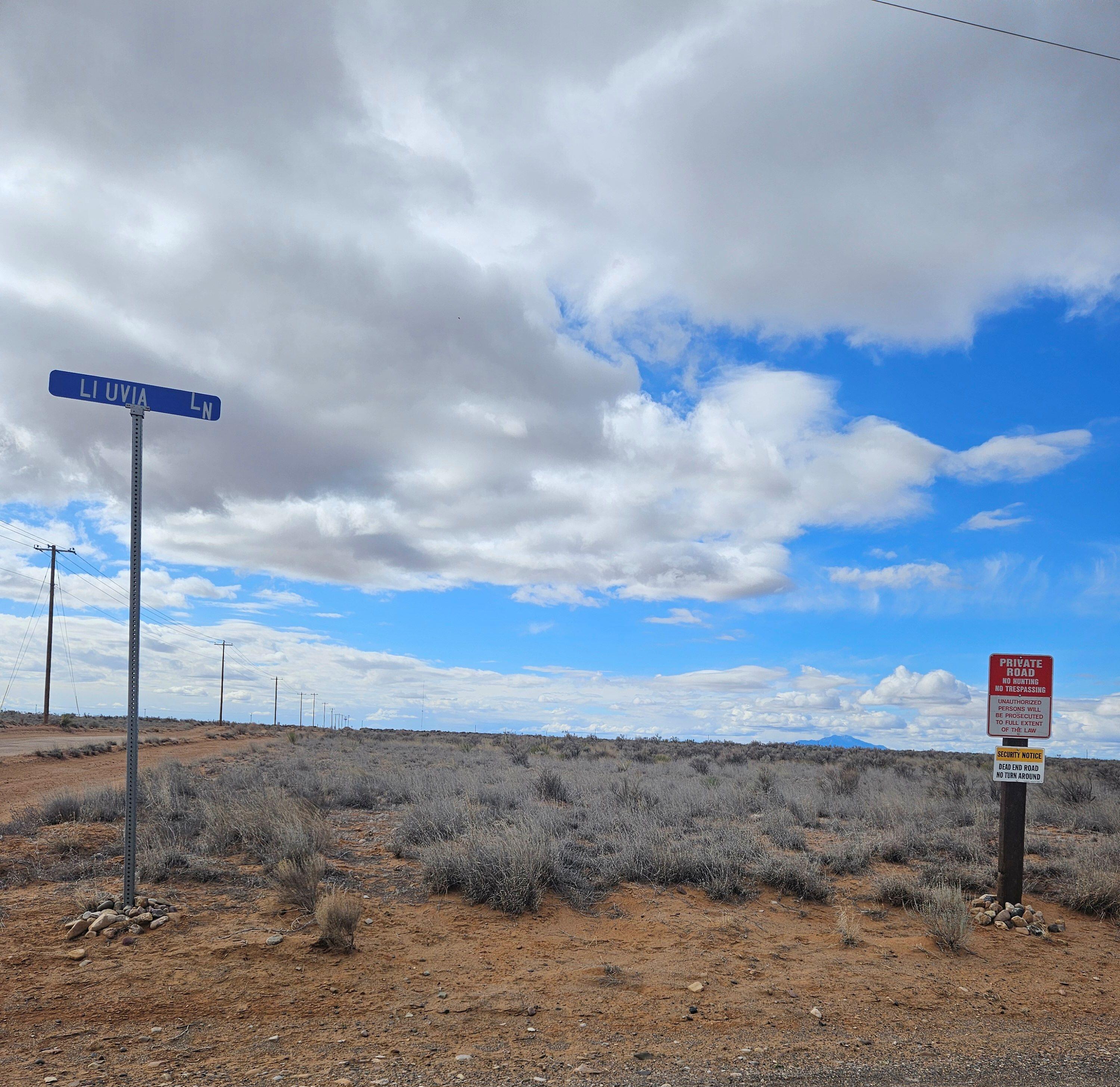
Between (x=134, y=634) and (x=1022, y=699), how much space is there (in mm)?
9463

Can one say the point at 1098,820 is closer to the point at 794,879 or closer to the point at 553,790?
the point at 794,879

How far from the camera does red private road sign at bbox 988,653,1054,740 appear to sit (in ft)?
29.6

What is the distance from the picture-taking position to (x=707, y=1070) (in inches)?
203

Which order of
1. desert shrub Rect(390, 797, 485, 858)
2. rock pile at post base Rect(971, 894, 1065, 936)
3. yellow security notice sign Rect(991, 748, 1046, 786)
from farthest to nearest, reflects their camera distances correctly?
desert shrub Rect(390, 797, 485, 858), yellow security notice sign Rect(991, 748, 1046, 786), rock pile at post base Rect(971, 894, 1065, 936)

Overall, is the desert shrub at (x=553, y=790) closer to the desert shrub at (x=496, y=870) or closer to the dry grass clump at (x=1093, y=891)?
the desert shrub at (x=496, y=870)

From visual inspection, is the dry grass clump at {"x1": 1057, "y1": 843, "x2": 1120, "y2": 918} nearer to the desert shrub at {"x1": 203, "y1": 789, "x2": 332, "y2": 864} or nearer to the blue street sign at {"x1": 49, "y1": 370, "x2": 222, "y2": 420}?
the desert shrub at {"x1": 203, "y1": 789, "x2": 332, "y2": 864}

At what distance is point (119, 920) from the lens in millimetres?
6957

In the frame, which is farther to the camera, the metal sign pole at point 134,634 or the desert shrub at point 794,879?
the desert shrub at point 794,879

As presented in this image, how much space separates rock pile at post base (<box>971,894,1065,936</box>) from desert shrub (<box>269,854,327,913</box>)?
7086mm

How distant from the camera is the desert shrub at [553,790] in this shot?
1570 cm

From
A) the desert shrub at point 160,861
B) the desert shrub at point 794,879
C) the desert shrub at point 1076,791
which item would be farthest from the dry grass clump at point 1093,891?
the desert shrub at point 160,861

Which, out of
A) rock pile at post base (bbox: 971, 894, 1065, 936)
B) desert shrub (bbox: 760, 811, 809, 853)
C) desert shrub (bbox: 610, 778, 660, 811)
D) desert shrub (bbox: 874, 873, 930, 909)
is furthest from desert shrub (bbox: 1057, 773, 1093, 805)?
desert shrub (bbox: 874, 873, 930, 909)

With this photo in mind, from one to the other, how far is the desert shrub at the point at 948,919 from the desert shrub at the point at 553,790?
26.5 feet

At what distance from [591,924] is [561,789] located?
26.5 ft
